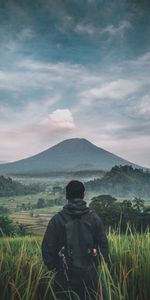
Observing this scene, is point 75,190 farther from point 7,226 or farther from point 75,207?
point 7,226

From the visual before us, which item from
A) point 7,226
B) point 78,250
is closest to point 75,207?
point 78,250

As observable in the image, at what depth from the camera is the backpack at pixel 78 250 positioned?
265 inches

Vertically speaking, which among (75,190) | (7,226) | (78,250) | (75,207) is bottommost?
(7,226)

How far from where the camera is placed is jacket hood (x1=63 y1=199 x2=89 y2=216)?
675cm

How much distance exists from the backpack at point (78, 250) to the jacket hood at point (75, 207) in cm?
9

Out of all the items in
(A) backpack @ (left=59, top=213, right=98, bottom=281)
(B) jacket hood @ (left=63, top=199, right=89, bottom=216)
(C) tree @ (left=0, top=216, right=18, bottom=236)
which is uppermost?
(B) jacket hood @ (left=63, top=199, right=89, bottom=216)

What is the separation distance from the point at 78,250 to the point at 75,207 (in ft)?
2.01

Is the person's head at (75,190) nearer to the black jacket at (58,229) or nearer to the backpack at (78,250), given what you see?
the black jacket at (58,229)

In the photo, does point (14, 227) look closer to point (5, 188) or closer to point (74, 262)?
point (74, 262)

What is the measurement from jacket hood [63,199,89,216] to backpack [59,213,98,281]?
9cm

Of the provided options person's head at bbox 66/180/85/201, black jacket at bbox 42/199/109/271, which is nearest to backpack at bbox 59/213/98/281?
black jacket at bbox 42/199/109/271

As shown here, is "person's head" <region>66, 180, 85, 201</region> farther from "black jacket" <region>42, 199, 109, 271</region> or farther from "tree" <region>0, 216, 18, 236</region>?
"tree" <region>0, 216, 18, 236</region>

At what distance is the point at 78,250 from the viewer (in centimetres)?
679

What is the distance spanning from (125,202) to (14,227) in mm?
11330
